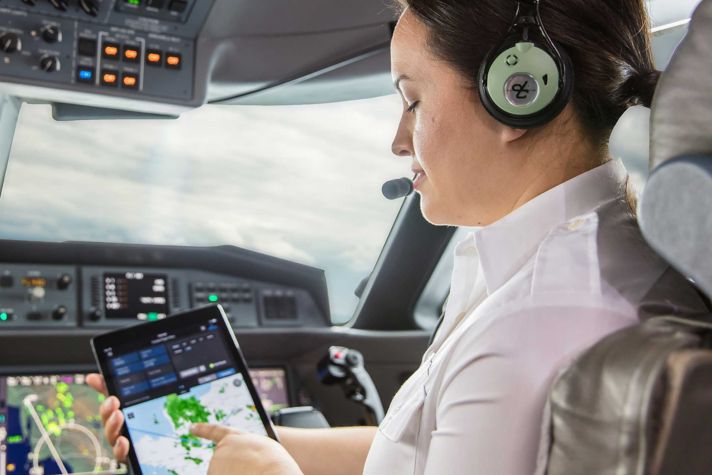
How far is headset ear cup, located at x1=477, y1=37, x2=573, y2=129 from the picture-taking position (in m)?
0.88

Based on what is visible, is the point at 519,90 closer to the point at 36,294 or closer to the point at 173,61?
the point at 173,61

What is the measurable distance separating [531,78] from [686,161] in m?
0.34

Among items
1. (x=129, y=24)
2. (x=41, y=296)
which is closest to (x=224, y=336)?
(x=41, y=296)

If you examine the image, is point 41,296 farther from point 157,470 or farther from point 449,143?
point 449,143

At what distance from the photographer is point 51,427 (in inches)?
71.7

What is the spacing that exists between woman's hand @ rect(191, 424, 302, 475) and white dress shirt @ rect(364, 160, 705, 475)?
0.16 meters

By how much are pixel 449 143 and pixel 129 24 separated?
1165 mm

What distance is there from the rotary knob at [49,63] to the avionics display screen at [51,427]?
0.71m

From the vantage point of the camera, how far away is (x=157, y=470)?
140 cm

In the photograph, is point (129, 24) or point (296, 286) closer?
point (129, 24)

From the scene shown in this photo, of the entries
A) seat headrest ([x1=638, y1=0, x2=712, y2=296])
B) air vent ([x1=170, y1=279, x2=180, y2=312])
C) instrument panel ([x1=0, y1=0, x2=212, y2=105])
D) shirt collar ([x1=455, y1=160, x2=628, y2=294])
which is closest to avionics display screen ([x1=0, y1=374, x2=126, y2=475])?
air vent ([x1=170, y1=279, x2=180, y2=312])

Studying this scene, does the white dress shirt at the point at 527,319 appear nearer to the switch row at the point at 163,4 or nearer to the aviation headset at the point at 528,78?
the aviation headset at the point at 528,78

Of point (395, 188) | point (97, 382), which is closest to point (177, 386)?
point (97, 382)

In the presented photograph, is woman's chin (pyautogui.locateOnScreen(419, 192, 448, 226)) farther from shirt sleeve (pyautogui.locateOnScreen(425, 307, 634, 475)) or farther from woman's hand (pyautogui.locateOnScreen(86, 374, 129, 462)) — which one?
woman's hand (pyautogui.locateOnScreen(86, 374, 129, 462))
